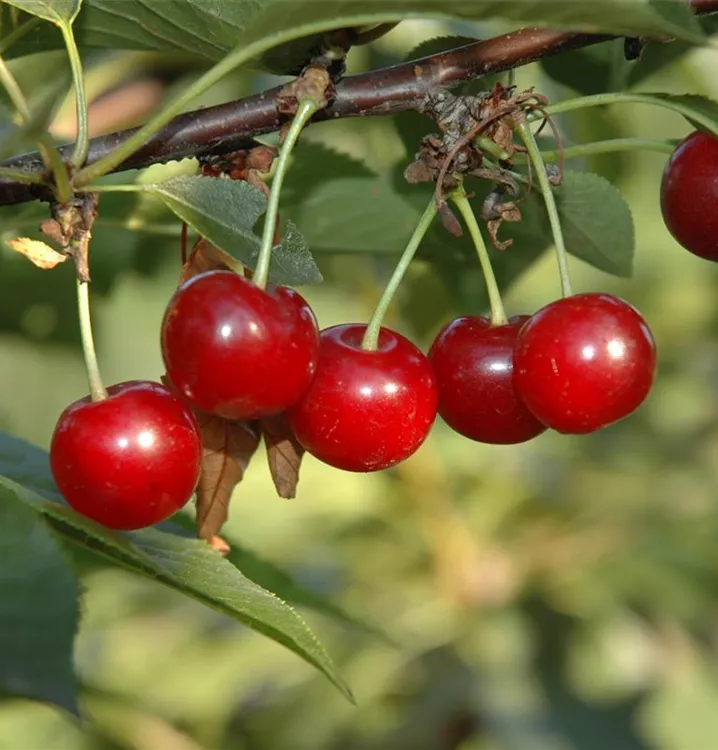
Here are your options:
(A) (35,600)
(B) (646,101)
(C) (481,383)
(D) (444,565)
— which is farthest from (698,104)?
(D) (444,565)

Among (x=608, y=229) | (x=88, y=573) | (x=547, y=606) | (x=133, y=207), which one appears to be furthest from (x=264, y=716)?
(x=608, y=229)

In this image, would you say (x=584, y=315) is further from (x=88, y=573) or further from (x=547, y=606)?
(x=547, y=606)

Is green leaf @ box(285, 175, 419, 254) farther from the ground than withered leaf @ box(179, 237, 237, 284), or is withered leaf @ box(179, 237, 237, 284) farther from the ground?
green leaf @ box(285, 175, 419, 254)

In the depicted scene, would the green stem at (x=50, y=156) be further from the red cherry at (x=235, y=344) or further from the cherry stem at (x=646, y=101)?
the cherry stem at (x=646, y=101)

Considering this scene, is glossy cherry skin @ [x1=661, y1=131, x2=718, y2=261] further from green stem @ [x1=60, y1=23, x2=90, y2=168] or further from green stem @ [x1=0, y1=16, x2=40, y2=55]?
green stem @ [x1=0, y1=16, x2=40, y2=55]

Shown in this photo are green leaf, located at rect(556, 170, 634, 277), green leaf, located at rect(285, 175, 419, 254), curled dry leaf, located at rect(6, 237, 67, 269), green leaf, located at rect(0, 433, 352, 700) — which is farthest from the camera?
green leaf, located at rect(285, 175, 419, 254)

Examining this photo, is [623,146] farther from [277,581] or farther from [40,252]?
[277,581]

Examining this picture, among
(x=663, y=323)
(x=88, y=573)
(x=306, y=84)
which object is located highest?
(x=663, y=323)

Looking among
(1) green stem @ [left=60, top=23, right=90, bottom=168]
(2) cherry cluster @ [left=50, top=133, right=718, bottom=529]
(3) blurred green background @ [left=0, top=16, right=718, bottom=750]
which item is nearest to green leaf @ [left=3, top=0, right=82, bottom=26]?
(1) green stem @ [left=60, top=23, right=90, bottom=168]
